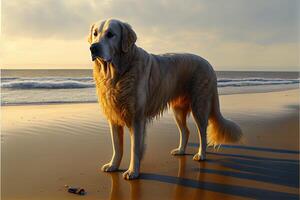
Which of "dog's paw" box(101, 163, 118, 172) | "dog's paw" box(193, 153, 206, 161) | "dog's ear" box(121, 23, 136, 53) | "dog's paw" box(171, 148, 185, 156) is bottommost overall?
"dog's paw" box(101, 163, 118, 172)

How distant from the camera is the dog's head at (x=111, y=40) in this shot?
3742 mm

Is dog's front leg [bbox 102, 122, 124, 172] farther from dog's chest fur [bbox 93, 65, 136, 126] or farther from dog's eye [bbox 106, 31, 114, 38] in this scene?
dog's eye [bbox 106, 31, 114, 38]

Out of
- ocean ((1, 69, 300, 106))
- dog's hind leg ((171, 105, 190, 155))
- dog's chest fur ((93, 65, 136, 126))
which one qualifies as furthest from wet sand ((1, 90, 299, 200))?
ocean ((1, 69, 300, 106))

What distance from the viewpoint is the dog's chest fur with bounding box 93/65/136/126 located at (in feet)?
13.1

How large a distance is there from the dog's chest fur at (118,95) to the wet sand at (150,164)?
0.70 meters

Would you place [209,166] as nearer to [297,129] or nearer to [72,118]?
[297,129]

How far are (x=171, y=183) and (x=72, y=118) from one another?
14.2 feet

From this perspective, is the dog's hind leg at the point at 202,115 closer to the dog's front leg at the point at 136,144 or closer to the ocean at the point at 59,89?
the dog's front leg at the point at 136,144

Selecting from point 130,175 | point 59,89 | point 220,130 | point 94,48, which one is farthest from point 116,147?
point 59,89

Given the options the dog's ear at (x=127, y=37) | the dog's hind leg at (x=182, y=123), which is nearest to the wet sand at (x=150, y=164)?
the dog's hind leg at (x=182, y=123)

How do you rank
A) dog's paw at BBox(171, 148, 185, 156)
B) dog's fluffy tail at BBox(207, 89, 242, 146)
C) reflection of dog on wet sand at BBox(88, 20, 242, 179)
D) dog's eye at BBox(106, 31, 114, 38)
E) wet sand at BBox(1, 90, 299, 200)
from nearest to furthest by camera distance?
wet sand at BBox(1, 90, 299, 200), dog's eye at BBox(106, 31, 114, 38), reflection of dog on wet sand at BBox(88, 20, 242, 179), dog's paw at BBox(171, 148, 185, 156), dog's fluffy tail at BBox(207, 89, 242, 146)

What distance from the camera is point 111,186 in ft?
12.2

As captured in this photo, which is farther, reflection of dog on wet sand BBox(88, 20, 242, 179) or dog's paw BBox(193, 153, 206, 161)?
dog's paw BBox(193, 153, 206, 161)

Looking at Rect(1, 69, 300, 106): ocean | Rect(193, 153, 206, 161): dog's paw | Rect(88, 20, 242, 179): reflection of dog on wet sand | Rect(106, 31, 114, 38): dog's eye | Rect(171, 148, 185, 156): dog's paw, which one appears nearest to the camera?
Rect(106, 31, 114, 38): dog's eye
